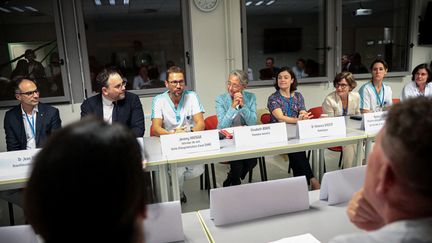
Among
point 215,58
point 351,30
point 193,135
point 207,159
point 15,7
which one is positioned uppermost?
point 15,7

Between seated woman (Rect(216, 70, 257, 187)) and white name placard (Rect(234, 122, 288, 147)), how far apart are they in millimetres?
659

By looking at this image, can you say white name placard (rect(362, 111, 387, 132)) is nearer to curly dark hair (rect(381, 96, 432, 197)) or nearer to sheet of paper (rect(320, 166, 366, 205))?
sheet of paper (rect(320, 166, 366, 205))

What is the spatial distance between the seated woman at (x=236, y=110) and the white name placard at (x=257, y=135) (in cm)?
66

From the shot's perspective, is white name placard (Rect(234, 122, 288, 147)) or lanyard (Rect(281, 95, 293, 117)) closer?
white name placard (Rect(234, 122, 288, 147))

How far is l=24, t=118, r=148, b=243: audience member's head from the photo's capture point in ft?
1.43

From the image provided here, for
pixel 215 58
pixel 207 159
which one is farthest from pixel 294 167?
pixel 215 58

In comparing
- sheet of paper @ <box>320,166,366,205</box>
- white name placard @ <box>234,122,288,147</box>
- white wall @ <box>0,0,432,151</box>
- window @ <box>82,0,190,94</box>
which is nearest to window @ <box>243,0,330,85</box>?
white wall @ <box>0,0,432,151</box>

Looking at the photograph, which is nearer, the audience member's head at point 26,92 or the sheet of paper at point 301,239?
the sheet of paper at point 301,239

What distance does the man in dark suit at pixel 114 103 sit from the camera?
2.55m

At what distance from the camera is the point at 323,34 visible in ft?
15.0

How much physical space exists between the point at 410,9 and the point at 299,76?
1.93m

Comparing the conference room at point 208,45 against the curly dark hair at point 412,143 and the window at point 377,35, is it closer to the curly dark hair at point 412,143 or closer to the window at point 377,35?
the window at point 377,35

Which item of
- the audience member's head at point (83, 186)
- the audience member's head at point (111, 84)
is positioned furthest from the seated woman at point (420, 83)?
the audience member's head at point (83, 186)

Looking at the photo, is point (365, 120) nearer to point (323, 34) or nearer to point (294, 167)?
point (294, 167)
